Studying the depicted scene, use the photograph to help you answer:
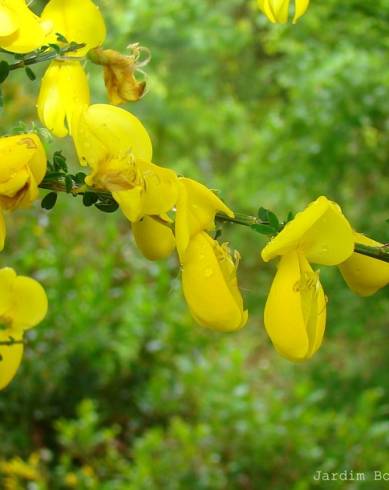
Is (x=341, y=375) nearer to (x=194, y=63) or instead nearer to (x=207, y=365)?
(x=207, y=365)

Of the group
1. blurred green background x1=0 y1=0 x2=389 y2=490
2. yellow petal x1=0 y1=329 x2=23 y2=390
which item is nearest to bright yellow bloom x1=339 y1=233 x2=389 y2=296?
yellow petal x1=0 y1=329 x2=23 y2=390

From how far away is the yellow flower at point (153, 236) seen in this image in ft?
1.29

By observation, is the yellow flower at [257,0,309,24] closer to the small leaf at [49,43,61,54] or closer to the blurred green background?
the small leaf at [49,43,61,54]

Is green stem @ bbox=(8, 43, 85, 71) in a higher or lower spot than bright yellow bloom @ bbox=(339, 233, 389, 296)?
higher

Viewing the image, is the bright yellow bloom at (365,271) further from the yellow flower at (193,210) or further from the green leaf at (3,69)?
the green leaf at (3,69)

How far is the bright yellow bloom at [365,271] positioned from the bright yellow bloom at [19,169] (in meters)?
0.16

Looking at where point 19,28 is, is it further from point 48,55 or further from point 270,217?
point 270,217

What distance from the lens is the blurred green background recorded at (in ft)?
5.11

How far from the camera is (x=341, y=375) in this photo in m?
2.47

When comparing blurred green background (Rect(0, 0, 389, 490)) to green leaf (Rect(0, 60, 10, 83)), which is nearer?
green leaf (Rect(0, 60, 10, 83))

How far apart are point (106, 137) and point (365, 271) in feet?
0.48

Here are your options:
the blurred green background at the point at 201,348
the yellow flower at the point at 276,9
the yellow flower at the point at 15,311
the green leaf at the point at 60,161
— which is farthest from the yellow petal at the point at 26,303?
the blurred green background at the point at 201,348

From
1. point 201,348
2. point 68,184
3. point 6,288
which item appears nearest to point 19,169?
point 68,184

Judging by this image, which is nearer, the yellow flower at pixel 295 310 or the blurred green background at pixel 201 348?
the yellow flower at pixel 295 310
